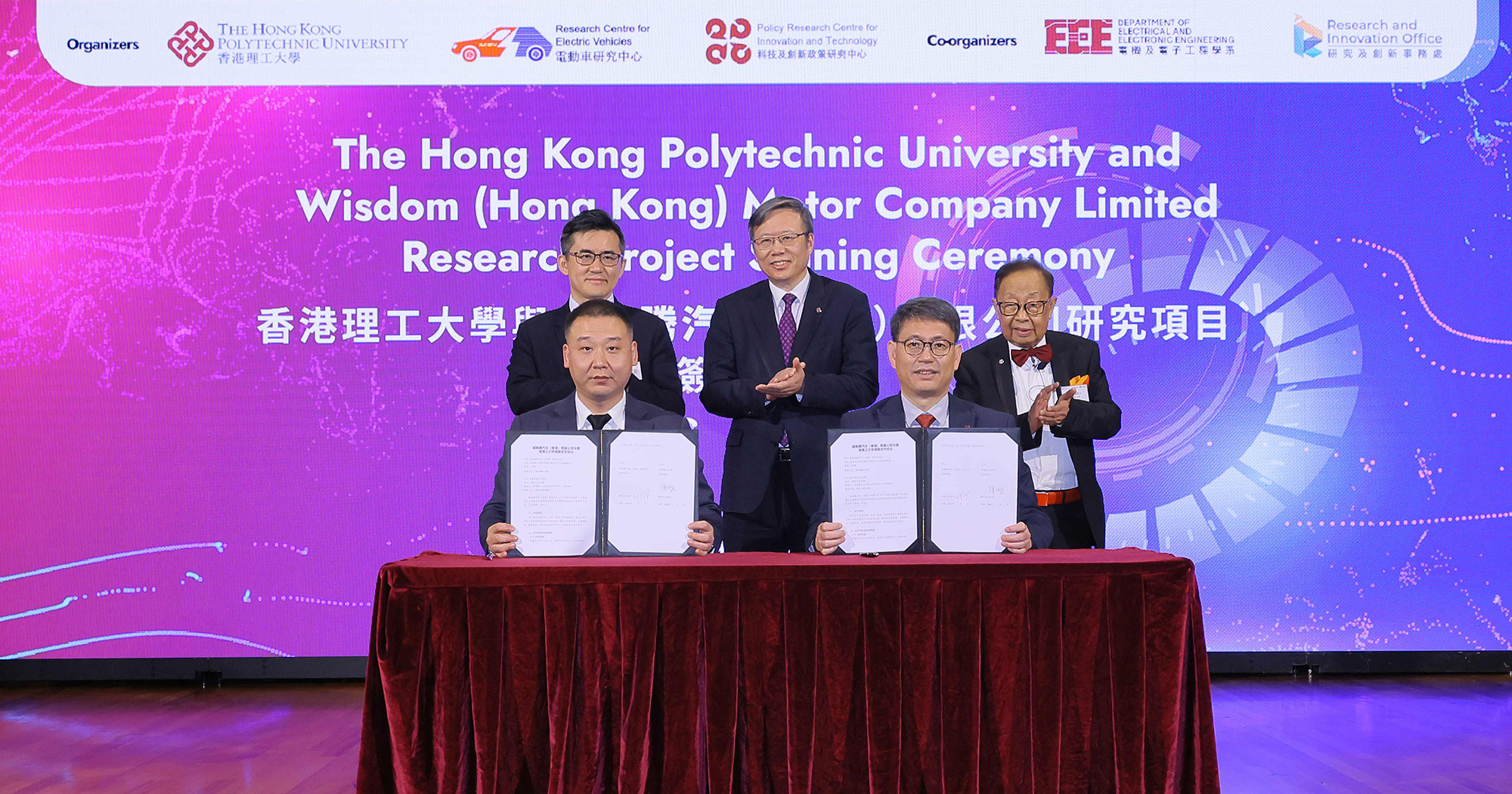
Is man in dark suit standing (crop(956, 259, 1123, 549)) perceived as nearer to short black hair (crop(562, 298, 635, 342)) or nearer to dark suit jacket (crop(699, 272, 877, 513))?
dark suit jacket (crop(699, 272, 877, 513))

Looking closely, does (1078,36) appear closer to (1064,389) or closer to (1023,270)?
(1023,270)

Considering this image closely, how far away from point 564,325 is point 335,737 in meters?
1.61

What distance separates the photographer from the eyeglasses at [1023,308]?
126 inches

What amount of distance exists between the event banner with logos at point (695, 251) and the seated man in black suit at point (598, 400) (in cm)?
167

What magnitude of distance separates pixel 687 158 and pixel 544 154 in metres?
0.59

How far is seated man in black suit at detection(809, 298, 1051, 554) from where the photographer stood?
247cm

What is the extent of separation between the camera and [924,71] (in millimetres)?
4289

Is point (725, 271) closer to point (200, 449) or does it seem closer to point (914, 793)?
point (200, 449)

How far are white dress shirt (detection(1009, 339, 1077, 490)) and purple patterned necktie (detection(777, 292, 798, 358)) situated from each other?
2.24 ft

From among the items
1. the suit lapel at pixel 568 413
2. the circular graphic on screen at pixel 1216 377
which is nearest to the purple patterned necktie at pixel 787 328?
the suit lapel at pixel 568 413

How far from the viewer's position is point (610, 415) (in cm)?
260

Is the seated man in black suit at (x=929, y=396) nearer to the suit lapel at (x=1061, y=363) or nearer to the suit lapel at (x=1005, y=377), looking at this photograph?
the suit lapel at (x=1005, y=377)

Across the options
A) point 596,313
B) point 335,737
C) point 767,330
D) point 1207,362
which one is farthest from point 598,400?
point 1207,362

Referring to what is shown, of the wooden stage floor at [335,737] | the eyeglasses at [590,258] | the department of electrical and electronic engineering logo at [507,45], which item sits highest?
the department of electrical and electronic engineering logo at [507,45]
